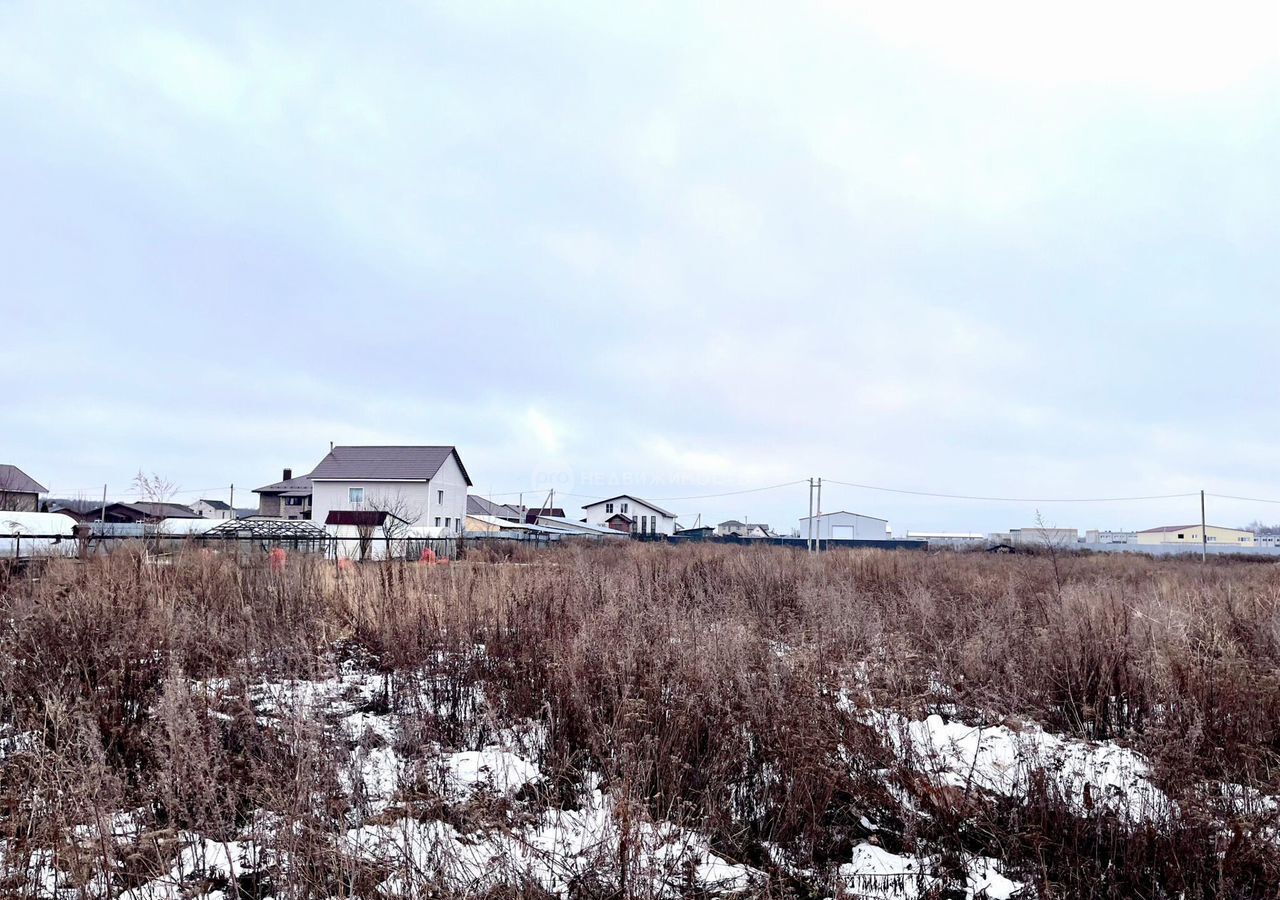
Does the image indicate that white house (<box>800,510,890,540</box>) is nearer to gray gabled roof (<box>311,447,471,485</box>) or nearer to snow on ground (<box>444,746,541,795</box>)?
gray gabled roof (<box>311,447,471,485</box>)

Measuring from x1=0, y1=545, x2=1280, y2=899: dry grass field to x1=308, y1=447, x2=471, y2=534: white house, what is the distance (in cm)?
3115

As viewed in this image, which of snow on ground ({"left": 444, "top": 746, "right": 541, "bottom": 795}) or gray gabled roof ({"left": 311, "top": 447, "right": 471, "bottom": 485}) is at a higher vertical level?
gray gabled roof ({"left": 311, "top": 447, "right": 471, "bottom": 485})

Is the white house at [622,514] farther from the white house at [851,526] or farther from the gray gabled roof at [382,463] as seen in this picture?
the gray gabled roof at [382,463]

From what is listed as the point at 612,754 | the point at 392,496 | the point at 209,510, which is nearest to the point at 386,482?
the point at 392,496

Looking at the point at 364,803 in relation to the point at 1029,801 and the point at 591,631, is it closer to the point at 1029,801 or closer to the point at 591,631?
the point at 591,631

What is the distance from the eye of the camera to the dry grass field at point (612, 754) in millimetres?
2793

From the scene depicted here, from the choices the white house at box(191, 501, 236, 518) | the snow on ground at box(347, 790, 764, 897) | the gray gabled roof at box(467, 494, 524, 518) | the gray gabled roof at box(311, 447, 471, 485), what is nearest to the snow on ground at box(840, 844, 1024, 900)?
the snow on ground at box(347, 790, 764, 897)

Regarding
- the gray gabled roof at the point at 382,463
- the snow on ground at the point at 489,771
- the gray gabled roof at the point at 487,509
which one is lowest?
the snow on ground at the point at 489,771

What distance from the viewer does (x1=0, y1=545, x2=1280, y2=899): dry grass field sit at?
2.79m

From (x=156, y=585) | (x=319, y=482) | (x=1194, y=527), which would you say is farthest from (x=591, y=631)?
(x=1194, y=527)

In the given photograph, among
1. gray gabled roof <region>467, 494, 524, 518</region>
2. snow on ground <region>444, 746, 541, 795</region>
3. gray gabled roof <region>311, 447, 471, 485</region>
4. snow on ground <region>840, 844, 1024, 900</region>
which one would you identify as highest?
gray gabled roof <region>311, 447, 471, 485</region>

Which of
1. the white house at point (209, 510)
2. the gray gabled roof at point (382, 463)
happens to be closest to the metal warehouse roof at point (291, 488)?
the white house at point (209, 510)

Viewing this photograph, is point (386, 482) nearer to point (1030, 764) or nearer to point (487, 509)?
point (487, 509)

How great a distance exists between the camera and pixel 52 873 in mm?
2723
